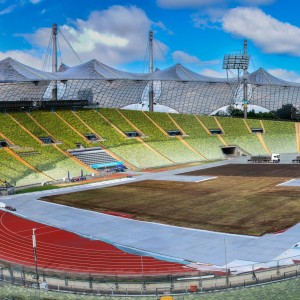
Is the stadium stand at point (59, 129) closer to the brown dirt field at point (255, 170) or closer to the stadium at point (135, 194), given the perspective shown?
the stadium at point (135, 194)

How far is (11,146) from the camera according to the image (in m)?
63.0

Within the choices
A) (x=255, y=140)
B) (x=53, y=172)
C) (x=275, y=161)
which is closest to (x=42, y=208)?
(x=53, y=172)

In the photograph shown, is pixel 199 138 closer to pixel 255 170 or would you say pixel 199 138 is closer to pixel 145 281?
pixel 255 170

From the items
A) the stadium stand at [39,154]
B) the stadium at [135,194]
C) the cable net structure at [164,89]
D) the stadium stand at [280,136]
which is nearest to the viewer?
the stadium at [135,194]

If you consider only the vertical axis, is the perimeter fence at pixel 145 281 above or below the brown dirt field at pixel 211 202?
below

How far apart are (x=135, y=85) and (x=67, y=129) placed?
50.7m

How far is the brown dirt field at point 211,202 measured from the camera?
3216cm

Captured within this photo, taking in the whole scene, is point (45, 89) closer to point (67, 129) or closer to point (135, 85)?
point (135, 85)

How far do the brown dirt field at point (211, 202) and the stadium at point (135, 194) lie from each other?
5.0 inches

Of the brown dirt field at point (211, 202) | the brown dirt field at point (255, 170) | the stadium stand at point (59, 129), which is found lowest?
the brown dirt field at point (211, 202)

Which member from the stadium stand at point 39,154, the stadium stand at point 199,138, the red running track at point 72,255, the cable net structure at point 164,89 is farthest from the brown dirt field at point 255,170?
the cable net structure at point 164,89

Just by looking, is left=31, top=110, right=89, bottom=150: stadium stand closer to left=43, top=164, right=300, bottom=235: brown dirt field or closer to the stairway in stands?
the stairway in stands

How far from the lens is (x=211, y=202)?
3975cm

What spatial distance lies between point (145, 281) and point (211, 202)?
2048 centimetres
